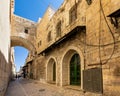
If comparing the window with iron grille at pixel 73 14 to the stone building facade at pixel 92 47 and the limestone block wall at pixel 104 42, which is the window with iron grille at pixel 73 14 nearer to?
the stone building facade at pixel 92 47

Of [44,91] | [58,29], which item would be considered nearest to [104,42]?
[44,91]

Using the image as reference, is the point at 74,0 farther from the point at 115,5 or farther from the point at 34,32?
the point at 34,32

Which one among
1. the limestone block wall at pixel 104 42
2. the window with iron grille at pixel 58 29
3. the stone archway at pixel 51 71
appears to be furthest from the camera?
the stone archway at pixel 51 71

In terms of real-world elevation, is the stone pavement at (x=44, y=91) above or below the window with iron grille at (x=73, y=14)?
below

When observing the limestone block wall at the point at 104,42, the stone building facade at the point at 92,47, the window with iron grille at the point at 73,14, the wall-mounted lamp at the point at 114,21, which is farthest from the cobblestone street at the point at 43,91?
the window with iron grille at the point at 73,14

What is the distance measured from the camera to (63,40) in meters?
9.63

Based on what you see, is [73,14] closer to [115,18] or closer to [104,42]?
[104,42]

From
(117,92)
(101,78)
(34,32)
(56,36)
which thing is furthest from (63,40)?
(34,32)

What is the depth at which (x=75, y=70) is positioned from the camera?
9602 mm

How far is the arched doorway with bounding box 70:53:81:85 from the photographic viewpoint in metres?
9.29

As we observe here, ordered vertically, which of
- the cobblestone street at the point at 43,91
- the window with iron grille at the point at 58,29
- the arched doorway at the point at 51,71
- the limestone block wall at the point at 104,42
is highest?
the window with iron grille at the point at 58,29

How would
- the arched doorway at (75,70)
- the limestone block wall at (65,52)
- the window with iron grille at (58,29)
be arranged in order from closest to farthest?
the limestone block wall at (65,52) < the arched doorway at (75,70) < the window with iron grille at (58,29)

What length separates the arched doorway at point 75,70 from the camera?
9289 millimetres

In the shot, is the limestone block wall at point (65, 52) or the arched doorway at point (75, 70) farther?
the arched doorway at point (75, 70)
